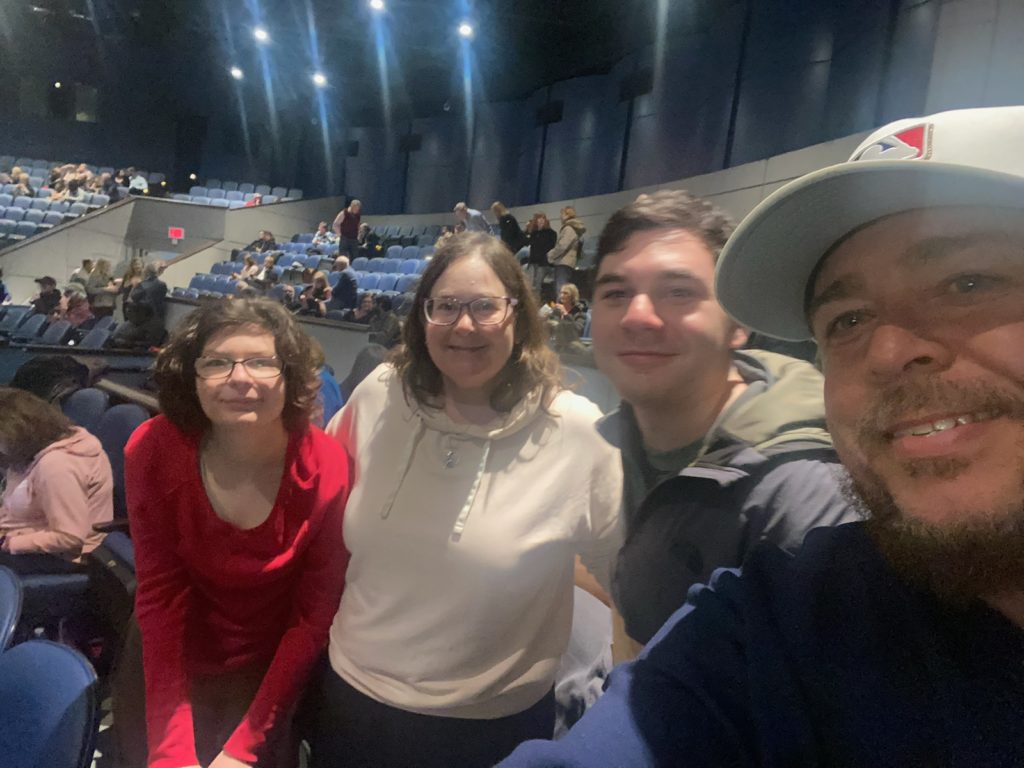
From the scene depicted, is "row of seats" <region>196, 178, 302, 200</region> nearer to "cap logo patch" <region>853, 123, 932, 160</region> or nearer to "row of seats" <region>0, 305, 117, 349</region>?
"row of seats" <region>0, 305, 117, 349</region>

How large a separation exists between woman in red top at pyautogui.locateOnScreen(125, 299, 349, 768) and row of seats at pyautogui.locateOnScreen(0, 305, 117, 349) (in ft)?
21.3

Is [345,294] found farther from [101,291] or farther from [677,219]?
[677,219]

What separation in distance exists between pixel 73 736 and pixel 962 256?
149cm

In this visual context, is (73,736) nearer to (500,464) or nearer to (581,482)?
(500,464)

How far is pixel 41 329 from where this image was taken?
8391mm

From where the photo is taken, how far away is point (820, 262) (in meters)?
0.81

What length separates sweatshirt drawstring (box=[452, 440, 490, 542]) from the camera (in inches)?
45.1

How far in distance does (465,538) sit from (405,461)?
21 centimetres

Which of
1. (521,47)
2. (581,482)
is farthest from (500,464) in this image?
(521,47)

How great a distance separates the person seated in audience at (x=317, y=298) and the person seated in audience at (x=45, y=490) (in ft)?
Answer: 15.0

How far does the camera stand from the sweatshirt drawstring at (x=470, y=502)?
1145mm

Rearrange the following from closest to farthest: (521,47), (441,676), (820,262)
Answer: (820,262) < (441,676) < (521,47)

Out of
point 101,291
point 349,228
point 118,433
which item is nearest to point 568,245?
point 349,228

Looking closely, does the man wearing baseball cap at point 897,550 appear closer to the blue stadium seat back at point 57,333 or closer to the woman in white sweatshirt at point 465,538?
the woman in white sweatshirt at point 465,538
